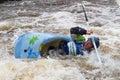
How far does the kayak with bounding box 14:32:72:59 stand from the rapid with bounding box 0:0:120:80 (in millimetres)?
143

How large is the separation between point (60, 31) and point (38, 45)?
9.92 ft

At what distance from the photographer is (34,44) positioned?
21.4 feet

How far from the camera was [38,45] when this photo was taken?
6457 millimetres

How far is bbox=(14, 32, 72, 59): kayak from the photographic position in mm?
6457

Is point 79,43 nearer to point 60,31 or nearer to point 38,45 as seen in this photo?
point 38,45

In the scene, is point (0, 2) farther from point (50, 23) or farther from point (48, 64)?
point (48, 64)

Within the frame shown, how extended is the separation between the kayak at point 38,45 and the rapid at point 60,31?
14 centimetres

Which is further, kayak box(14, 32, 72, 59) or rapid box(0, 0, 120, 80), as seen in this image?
kayak box(14, 32, 72, 59)

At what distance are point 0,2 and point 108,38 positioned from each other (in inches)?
334

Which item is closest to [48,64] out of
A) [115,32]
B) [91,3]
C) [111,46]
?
[111,46]

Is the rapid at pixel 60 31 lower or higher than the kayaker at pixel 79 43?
lower

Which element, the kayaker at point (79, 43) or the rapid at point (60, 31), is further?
the kayaker at point (79, 43)

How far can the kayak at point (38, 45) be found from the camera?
6457 mm

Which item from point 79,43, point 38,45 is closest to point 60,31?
point 79,43
